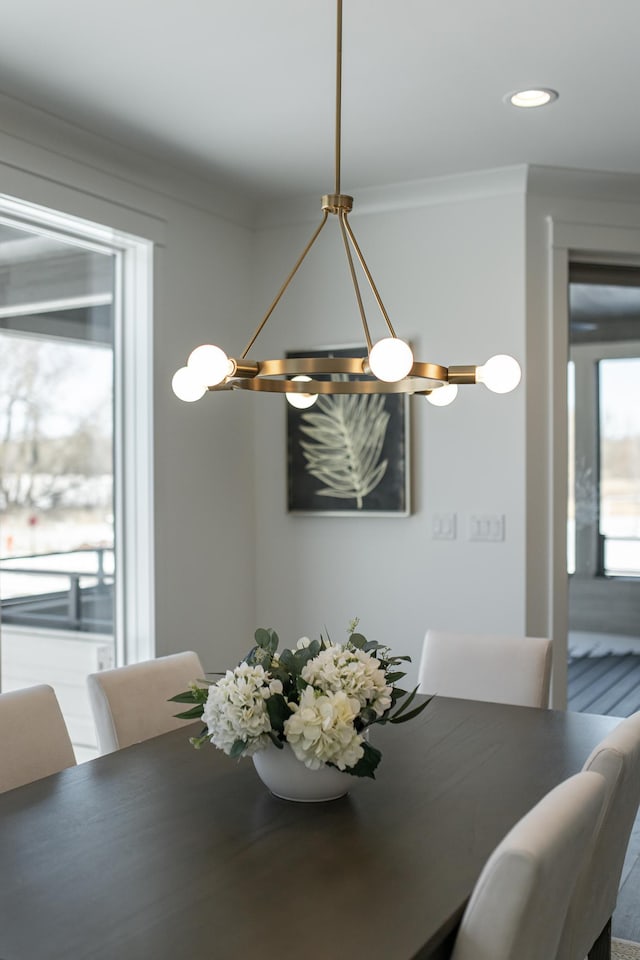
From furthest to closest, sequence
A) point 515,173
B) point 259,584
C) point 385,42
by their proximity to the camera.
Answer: point 259,584 < point 515,173 < point 385,42

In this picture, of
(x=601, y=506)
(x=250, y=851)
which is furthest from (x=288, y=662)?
(x=601, y=506)

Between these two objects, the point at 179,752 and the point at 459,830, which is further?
the point at 179,752

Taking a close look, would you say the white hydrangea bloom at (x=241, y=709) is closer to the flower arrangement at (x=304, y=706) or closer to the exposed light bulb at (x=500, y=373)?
the flower arrangement at (x=304, y=706)

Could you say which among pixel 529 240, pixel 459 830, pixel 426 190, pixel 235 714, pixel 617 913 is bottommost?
pixel 617 913

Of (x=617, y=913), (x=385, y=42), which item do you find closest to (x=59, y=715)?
(x=617, y=913)

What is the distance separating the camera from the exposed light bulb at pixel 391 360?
177cm

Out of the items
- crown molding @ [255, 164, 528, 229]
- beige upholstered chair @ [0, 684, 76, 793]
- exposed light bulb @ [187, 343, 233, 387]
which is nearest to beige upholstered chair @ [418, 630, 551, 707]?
beige upholstered chair @ [0, 684, 76, 793]

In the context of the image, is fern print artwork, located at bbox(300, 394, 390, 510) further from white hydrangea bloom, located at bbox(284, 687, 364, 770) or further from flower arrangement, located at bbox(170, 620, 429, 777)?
white hydrangea bloom, located at bbox(284, 687, 364, 770)

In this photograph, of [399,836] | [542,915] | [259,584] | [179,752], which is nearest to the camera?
[542,915]

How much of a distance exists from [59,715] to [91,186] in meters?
1.94

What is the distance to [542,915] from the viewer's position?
1.35m

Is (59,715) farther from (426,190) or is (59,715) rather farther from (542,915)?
(426,190)

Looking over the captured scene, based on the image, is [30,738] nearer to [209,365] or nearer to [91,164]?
[209,365]

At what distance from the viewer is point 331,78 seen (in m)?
2.84
